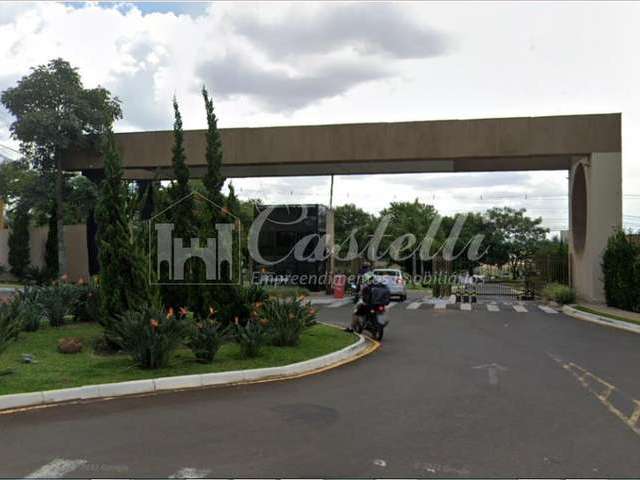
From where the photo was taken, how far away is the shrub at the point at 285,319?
1168 centimetres

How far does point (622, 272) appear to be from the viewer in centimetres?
2084

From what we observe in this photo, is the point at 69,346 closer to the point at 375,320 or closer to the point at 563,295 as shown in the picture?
the point at 375,320

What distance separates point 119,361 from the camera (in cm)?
988

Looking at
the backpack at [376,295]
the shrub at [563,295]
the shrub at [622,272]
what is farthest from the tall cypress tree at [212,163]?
the shrub at [563,295]

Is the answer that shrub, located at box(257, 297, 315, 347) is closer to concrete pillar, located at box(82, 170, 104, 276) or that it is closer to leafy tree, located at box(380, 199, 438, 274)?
concrete pillar, located at box(82, 170, 104, 276)

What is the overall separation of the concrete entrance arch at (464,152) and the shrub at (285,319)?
13589mm

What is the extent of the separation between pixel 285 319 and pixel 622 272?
14400 millimetres

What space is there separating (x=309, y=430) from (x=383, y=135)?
1973 centimetres

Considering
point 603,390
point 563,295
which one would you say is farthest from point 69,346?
point 563,295

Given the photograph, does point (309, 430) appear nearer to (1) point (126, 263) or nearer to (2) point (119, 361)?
(2) point (119, 361)

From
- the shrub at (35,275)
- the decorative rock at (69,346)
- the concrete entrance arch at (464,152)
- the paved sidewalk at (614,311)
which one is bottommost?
the paved sidewalk at (614,311)

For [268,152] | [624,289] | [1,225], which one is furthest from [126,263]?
[1,225]

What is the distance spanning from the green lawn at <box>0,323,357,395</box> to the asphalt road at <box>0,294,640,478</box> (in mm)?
937

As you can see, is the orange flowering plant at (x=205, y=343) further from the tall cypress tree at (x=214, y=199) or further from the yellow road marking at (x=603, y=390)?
the yellow road marking at (x=603, y=390)
